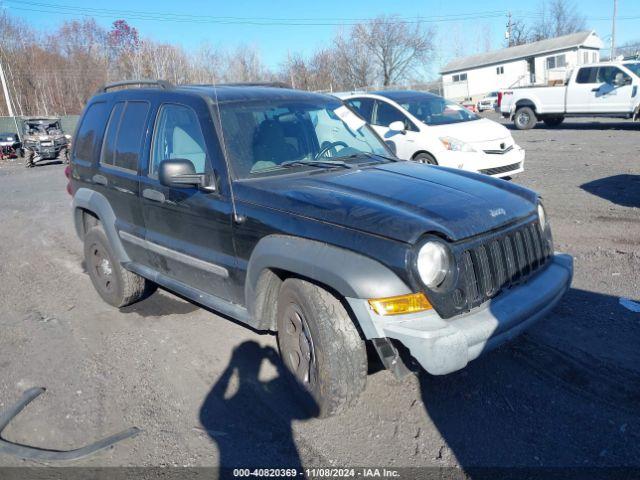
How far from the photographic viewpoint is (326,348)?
9.78 feet

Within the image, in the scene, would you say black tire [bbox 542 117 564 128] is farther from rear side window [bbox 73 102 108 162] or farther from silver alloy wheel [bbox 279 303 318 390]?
silver alloy wheel [bbox 279 303 318 390]

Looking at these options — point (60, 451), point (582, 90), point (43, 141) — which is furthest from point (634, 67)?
point (43, 141)

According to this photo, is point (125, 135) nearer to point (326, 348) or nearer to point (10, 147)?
point (326, 348)

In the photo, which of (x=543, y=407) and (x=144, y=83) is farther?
(x=144, y=83)

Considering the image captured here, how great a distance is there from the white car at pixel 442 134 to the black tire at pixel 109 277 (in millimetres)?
4755

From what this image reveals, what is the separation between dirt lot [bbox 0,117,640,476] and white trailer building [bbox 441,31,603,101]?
4018cm

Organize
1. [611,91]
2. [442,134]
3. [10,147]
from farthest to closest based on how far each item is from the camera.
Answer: [10,147] < [611,91] < [442,134]

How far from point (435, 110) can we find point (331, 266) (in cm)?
804

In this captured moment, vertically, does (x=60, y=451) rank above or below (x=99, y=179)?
below

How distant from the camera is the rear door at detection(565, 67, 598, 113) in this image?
18.0 m

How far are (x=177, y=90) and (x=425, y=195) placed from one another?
219cm

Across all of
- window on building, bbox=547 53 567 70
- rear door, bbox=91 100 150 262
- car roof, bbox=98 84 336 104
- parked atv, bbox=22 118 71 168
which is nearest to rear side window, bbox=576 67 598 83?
car roof, bbox=98 84 336 104

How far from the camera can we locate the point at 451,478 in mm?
2709

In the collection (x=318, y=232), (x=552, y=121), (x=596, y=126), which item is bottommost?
(x=596, y=126)
